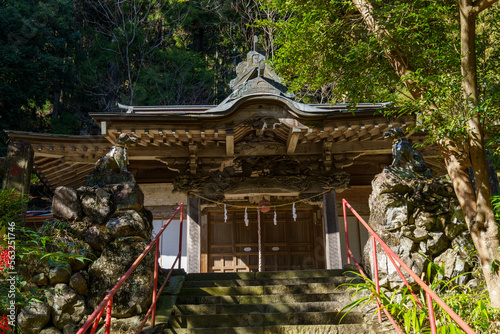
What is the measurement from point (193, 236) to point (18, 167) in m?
3.37

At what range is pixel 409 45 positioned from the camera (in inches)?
174

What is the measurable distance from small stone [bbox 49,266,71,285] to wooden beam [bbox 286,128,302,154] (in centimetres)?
432

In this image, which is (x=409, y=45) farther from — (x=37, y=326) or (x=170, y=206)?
(x=170, y=206)

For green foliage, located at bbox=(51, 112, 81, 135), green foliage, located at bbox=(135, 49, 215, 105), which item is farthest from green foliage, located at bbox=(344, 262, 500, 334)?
green foliage, located at bbox=(51, 112, 81, 135)

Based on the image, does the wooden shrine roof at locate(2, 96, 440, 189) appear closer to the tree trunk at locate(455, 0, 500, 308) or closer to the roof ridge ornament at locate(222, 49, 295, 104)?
the roof ridge ornament at locate(222, 49, 295, 104)

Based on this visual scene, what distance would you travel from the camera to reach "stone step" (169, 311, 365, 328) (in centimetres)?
470

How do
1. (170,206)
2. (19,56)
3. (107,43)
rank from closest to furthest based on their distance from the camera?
(170,206)
(19,56)
(107,43)

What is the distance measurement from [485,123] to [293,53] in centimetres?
236

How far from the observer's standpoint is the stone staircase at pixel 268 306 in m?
4.49

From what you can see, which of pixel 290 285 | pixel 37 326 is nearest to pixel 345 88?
pixel 290 285

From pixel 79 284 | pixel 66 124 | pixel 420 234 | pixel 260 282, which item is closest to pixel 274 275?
pixel 260 282

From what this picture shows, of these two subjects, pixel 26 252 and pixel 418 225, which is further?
pixel 418 225

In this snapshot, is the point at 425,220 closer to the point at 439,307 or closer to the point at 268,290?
the point at 439,307

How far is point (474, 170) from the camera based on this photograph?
13.1 feet
